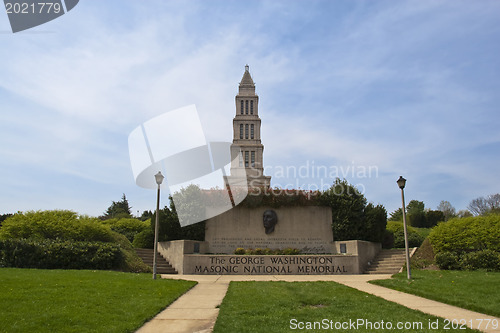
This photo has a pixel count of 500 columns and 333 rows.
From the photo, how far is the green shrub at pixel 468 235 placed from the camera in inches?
714

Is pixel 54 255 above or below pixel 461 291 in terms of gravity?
above

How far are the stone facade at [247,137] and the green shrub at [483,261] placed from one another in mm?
62574

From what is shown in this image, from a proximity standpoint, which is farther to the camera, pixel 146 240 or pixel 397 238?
pixel 397 238

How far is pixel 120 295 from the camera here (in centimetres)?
946

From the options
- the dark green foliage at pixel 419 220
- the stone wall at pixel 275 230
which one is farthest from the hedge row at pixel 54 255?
the dark green foliage at pixel 419 220

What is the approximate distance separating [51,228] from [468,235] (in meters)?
21.5

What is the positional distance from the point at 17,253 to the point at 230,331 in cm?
1439

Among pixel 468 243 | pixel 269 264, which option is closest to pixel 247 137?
pixel 269 264

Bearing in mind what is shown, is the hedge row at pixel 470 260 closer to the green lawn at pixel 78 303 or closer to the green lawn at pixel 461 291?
the green lawn at pixel 461 291

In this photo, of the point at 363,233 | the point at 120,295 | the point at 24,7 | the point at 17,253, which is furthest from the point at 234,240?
the point at 24,7

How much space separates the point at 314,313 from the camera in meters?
7.67

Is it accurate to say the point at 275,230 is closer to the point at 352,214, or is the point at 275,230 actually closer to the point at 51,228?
the point at 352,214

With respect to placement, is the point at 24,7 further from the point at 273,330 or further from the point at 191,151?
the point at 191,151

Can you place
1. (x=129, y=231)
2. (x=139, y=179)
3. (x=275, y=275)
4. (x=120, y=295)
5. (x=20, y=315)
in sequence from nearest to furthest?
(x=20, y=315) < (x=120, y=295) < (x=275, y=275) < (x=139, y=179) < (x=129, y=231)
